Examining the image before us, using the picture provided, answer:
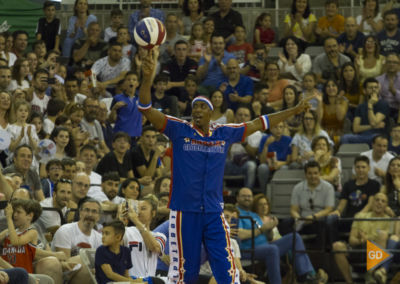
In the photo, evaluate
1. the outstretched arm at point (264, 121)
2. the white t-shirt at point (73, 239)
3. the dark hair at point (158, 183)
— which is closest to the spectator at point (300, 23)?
the dark hair at point (158, 183)

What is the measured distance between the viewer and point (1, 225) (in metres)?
10.5

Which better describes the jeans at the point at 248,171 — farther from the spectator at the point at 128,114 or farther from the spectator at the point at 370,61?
the spectator at the point at 370,61

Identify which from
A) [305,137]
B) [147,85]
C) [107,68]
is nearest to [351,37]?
[305,137]

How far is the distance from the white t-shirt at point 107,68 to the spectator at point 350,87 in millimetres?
4074

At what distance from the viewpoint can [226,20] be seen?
19.0 meters

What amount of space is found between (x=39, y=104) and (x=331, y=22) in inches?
276

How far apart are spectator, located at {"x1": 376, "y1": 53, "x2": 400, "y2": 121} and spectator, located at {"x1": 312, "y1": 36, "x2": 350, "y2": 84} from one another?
3.22 ft

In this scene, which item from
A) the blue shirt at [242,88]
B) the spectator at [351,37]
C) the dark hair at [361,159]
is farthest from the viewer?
the spectator at [351,37]

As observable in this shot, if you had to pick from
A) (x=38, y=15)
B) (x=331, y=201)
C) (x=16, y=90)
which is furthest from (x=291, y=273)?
(x=38, y=15)

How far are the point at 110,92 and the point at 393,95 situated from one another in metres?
5.27

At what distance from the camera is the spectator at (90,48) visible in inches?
720

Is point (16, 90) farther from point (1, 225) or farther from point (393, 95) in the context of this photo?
point (393, 95)

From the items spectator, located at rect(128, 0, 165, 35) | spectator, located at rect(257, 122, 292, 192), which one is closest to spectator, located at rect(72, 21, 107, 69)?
spectator, located at rect(128, 0, 165, 35)

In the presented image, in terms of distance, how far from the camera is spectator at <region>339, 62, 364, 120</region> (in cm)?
1683
